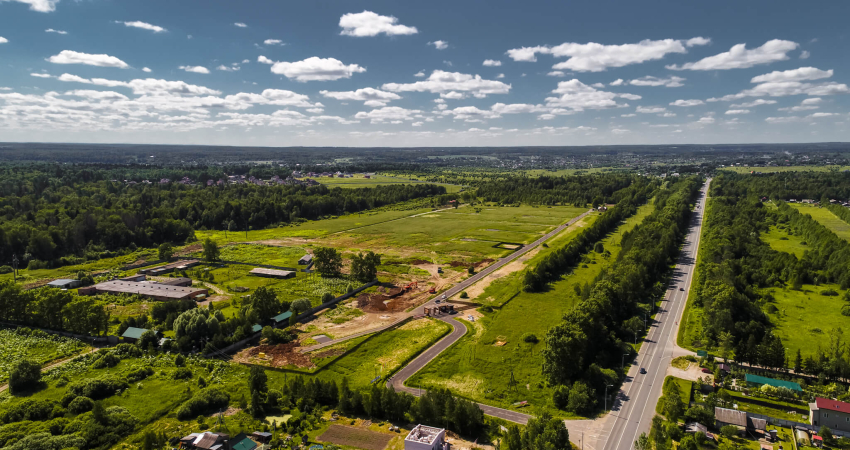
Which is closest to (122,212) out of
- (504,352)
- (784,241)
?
(504,352)

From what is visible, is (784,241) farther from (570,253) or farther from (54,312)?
(54,312)

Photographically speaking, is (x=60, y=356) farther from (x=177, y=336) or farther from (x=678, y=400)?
(x=678, y=400)

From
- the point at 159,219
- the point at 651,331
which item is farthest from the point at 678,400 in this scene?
the point at 159,219

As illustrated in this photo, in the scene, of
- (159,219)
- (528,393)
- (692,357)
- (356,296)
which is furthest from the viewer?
(159,219)

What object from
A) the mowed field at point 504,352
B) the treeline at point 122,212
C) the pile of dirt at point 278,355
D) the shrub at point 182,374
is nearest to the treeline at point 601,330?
the mowed field at point 504,352

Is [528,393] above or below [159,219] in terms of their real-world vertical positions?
below

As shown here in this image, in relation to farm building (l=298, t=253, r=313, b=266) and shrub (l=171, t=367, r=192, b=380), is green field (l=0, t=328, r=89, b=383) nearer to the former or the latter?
shrub (l=171, t=367, r=192, b=380)

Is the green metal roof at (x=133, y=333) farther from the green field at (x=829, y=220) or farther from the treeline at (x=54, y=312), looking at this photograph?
the green field at (x=829, y=220)
